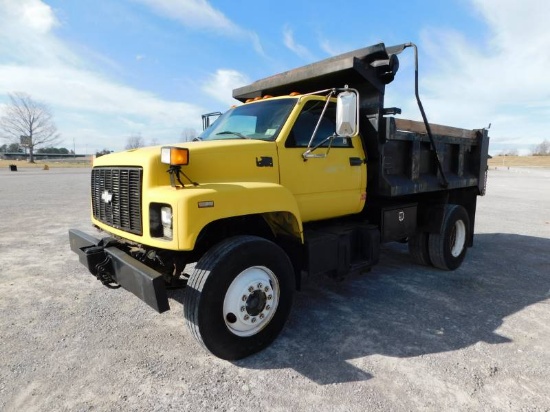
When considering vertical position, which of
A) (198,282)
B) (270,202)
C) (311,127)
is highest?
(311,127)

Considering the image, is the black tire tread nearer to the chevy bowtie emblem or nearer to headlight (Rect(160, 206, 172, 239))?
headlight (Rect(160, 206, 172, 239))

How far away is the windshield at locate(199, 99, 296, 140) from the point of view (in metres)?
3.84

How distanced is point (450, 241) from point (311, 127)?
3212 millimetres

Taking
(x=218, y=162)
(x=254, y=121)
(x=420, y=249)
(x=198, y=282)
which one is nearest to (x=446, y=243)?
(x=420, y=249)

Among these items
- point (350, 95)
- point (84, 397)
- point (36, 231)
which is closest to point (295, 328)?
point (84, 397)

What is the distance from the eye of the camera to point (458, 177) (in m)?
5.88

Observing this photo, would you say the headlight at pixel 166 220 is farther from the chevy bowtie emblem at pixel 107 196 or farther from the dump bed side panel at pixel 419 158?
the dump bed side panel at pixel 419 158

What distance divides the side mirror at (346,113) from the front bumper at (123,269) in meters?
2.08

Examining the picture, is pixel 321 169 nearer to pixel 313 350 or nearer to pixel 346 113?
pixel 346 113

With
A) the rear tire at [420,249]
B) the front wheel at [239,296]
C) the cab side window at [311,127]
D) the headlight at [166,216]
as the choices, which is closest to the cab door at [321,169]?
the cab side window at [311,127]

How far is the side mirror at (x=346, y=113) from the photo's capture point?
3.38 metres

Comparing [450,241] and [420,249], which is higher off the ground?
[450,241]

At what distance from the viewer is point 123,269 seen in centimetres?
306

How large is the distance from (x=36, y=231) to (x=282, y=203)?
7.03 metres
